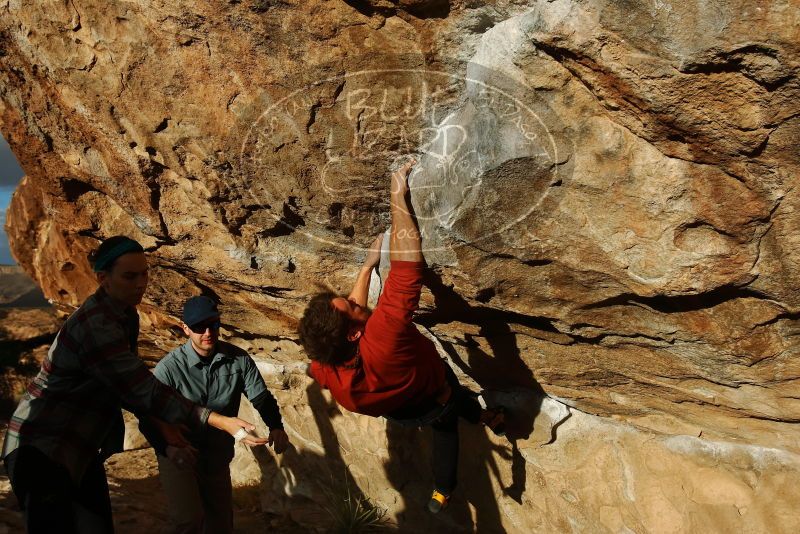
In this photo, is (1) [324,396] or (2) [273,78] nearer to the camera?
(2) [273,78]

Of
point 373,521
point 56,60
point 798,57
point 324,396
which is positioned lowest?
point 373,521

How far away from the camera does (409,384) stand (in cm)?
241

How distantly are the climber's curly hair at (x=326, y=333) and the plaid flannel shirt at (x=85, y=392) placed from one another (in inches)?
17.4

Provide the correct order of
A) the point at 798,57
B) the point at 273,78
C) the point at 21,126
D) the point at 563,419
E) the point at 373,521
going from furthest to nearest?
the point at 373,521 < the point at 563,419 < the point at 21,126 < the point at 273,78 < the point at 798,57

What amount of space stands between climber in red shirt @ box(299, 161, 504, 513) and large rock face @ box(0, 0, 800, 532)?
10cm

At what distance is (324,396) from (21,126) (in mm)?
2273

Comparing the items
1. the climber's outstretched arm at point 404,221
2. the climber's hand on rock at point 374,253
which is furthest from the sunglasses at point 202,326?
the climber's outstretched arm at point 404,221

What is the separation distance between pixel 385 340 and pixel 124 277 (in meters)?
0.91

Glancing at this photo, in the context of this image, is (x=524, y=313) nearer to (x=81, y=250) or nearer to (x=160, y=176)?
(x=160, y=176)

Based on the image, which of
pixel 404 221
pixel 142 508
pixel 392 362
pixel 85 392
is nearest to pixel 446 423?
pixel 392 362

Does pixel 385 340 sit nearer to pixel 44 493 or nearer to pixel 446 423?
pixel 446 423

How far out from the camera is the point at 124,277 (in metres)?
2.08

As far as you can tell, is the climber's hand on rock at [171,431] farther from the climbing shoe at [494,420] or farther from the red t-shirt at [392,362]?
the climbing shoe at [494,420]

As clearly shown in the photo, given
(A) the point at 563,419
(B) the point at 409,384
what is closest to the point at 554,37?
(B) the point at 409,384
